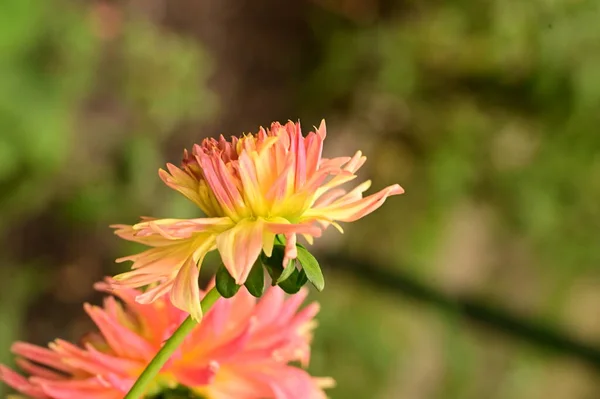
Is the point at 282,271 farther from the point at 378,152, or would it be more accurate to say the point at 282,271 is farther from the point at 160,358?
the point at 378,152

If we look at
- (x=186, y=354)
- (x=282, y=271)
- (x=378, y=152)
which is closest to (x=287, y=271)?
(x=282, y=271)

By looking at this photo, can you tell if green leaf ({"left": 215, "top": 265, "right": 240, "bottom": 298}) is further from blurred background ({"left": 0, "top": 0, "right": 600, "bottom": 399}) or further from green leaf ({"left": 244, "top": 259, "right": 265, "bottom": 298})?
blurred background ({"left": 0, "top": 0, "right": 600, "bottom": 399})

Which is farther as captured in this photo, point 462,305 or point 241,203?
point 462,305

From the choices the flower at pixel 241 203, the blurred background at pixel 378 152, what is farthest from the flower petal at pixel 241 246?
the blurred background at pixel 378 152

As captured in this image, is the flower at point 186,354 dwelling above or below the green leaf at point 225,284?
below

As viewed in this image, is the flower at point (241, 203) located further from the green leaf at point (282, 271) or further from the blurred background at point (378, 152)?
the blurred background at point (378, 152)

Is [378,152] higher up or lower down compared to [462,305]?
higher up
